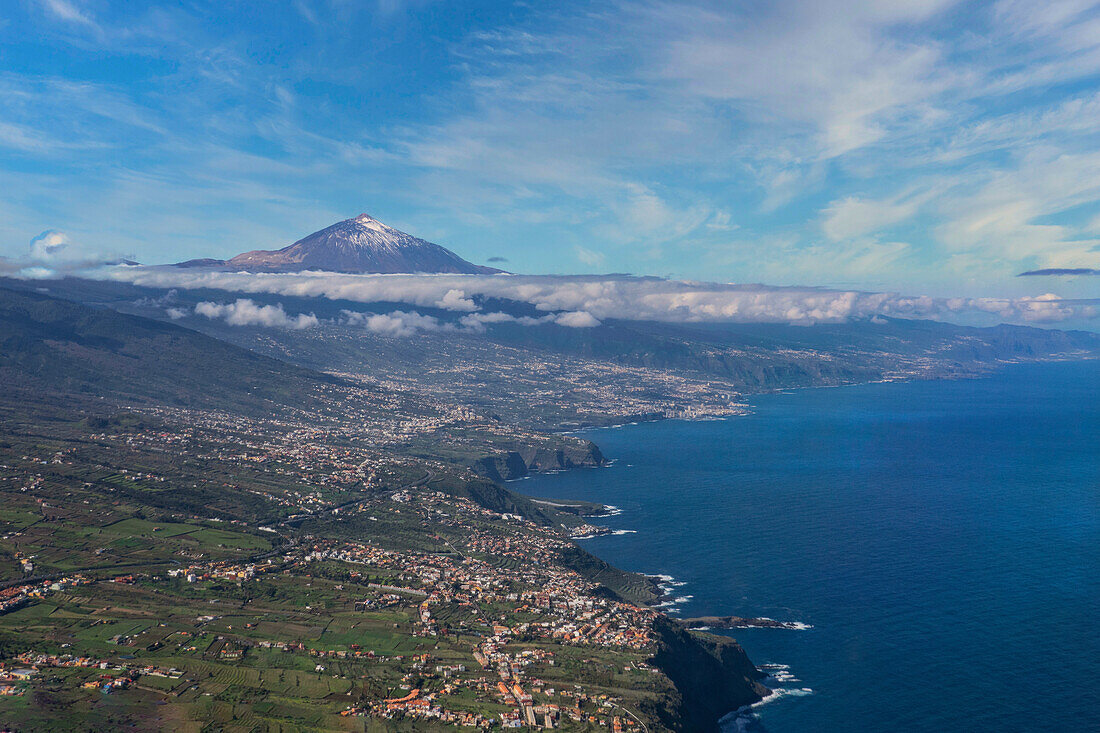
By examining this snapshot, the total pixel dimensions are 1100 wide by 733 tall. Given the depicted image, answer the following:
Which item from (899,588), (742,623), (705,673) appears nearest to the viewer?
(705,673)

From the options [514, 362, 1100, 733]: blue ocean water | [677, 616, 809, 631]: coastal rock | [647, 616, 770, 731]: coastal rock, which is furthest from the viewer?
[677, 616, 809, 631]: coastal rock

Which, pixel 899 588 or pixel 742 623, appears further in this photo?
pixel 899 588

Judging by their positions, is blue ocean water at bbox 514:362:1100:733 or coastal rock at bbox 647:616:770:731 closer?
coastal rock at bbox 647:616:770:731

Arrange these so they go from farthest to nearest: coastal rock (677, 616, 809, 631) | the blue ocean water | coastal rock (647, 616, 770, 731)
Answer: coastal rock (677, 616, 809, 631)
the blue ocean water
coastal rock (647, 616, 770, 731)

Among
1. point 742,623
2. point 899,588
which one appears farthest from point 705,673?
point 899,588

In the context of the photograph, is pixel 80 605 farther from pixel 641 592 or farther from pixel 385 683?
pixel 641 592

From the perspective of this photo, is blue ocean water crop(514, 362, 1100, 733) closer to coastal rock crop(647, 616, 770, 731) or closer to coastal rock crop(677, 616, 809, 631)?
coastal rock crop(677, 616, 809, 631)

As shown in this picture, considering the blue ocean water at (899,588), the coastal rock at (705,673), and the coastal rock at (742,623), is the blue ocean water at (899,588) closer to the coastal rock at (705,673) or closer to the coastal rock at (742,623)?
the coastal rock at (742,623)

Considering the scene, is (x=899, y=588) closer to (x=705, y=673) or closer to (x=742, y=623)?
(x=742, y=623)

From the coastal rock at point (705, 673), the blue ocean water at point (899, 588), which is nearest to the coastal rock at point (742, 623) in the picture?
the blue ocean water at point (899, 588)

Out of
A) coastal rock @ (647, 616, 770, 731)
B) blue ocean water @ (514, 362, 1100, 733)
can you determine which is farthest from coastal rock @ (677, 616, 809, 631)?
coastal rock @ (647, 616, 770, 731)

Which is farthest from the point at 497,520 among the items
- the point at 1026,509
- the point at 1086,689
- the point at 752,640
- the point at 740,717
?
the point at 1026,509
